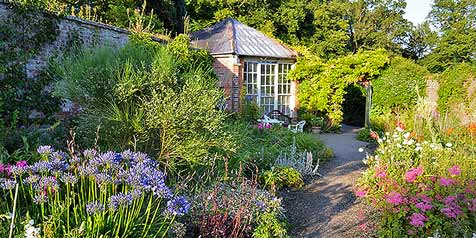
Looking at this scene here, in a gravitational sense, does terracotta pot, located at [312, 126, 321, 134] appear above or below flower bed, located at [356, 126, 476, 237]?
below

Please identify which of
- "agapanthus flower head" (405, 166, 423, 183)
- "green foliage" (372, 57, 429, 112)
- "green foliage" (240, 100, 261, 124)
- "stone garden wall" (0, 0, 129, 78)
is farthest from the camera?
"green foliage" (372, 57, 429, 112)

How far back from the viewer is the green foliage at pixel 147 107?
14.1ft

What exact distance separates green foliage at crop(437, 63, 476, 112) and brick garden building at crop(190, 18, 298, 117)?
15.9 feet

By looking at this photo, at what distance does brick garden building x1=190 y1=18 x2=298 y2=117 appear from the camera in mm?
12117

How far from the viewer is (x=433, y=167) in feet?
15.3

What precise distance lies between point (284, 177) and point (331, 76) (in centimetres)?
845

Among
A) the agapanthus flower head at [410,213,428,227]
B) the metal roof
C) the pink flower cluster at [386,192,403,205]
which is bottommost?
the agapanthus flower head at [410,213,428,227]

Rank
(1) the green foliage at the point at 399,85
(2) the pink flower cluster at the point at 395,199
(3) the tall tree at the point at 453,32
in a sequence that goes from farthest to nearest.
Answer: (3) the tall tree at the point at 453,32, (1) the green foliage at the point at 399,85, (2) the pink flower cluster at the point at 395,199

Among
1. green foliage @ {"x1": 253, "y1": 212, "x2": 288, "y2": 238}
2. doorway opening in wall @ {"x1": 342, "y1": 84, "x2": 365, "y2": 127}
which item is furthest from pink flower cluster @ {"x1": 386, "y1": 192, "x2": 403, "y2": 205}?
doorway opening in wall @ {"x1": 342, "y1": 84, "x2": 365, "y2": 127}

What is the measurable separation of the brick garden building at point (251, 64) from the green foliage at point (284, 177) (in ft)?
19.2

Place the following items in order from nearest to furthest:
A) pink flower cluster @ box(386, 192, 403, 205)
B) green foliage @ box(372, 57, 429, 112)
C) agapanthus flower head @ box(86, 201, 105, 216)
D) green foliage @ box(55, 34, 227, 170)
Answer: agapanthus flower head @ box(86, 201, 105, 216)
pink flower cluster @ box(386, 192, 403, 205)
green foliage @ box(55, 34, 227, 170)
green foliage @ box(372, 57, 429, 112)

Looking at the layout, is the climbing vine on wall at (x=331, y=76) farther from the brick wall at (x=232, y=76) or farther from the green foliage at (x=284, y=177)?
the green foliage at (x=284, y=177)

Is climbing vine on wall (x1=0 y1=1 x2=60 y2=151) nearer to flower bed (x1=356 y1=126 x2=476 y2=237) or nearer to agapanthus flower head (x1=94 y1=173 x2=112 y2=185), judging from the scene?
agapanthus flower head (x1=94 y1=173 x2=112 y2=185)

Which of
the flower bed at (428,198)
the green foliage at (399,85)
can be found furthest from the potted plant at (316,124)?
the flower bed at (428,198)
